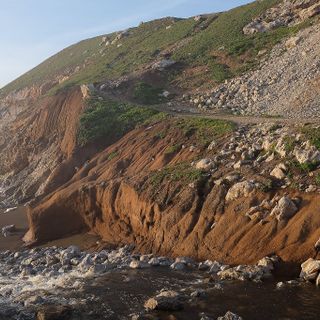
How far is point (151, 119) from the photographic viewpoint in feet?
144

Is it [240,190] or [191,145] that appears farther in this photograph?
[191,145]

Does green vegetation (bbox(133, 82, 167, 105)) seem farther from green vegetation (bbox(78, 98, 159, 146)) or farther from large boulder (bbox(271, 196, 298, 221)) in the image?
large boulder (bbox(271, 196, 298, 221))

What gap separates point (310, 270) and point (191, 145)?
1549cm

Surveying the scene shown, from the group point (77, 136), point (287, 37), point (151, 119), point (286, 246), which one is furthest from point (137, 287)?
point (287, 37)

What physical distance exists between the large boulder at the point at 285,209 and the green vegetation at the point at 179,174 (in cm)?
587

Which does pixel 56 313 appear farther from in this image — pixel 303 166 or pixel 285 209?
pixel 303 166

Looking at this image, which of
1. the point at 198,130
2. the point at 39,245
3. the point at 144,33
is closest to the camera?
the point at 39,245

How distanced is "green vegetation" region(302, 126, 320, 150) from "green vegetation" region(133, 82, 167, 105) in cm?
2651

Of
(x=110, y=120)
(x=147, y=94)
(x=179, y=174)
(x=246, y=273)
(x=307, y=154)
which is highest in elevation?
(x=147, y=94)

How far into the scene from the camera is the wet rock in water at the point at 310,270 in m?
20.0

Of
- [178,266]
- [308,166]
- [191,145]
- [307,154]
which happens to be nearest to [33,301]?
[178,266]

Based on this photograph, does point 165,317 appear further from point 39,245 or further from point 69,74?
point 69,74

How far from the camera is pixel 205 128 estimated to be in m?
35.9

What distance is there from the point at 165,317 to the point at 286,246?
6.82 m
